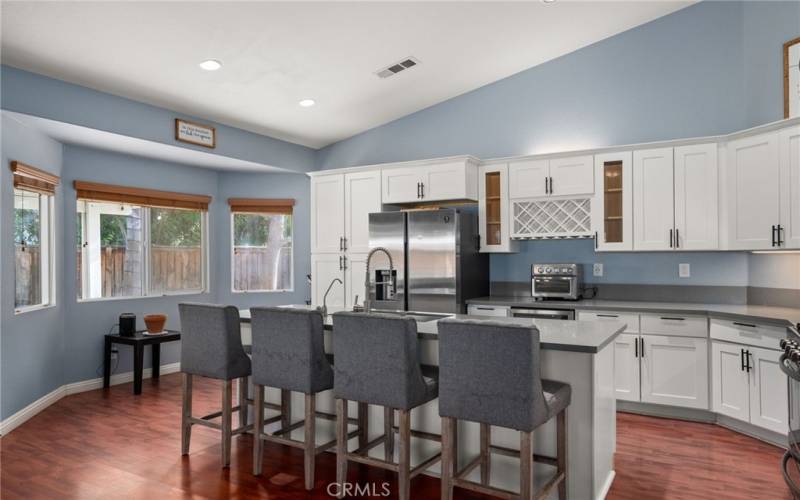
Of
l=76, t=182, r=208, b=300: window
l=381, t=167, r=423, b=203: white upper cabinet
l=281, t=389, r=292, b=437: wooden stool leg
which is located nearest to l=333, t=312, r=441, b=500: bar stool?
l=281, t=389, r=292, b=437: wooden stool leg

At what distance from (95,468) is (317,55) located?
132 inches

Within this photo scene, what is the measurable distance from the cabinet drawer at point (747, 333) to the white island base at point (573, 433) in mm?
1378

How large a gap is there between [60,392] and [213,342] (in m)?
2.74

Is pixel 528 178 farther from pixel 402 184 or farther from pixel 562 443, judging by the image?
pixel 562 443

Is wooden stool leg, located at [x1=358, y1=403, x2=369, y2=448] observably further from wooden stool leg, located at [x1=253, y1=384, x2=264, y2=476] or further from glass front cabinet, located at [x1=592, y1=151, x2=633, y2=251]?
glass front cabinet, located at [x1=592, y1=151, x2=633, y2=251]

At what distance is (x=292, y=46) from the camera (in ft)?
13.2

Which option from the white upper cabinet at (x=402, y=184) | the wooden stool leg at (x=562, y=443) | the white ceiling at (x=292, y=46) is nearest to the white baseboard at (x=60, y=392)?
the white ceiling at (x=292, y=46)

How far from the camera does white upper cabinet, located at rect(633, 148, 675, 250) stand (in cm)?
441

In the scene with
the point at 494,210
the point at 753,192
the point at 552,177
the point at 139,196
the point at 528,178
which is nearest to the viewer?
the point at 753,192

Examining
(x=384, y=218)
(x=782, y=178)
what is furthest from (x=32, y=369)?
(x=782, y=178)

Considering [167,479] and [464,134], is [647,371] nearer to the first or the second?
[464,134]

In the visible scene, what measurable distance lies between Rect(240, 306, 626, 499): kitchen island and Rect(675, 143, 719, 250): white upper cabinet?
1753 mm

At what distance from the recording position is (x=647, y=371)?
4258 millimetres

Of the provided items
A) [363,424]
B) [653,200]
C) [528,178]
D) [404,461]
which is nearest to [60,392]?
[363,424]
